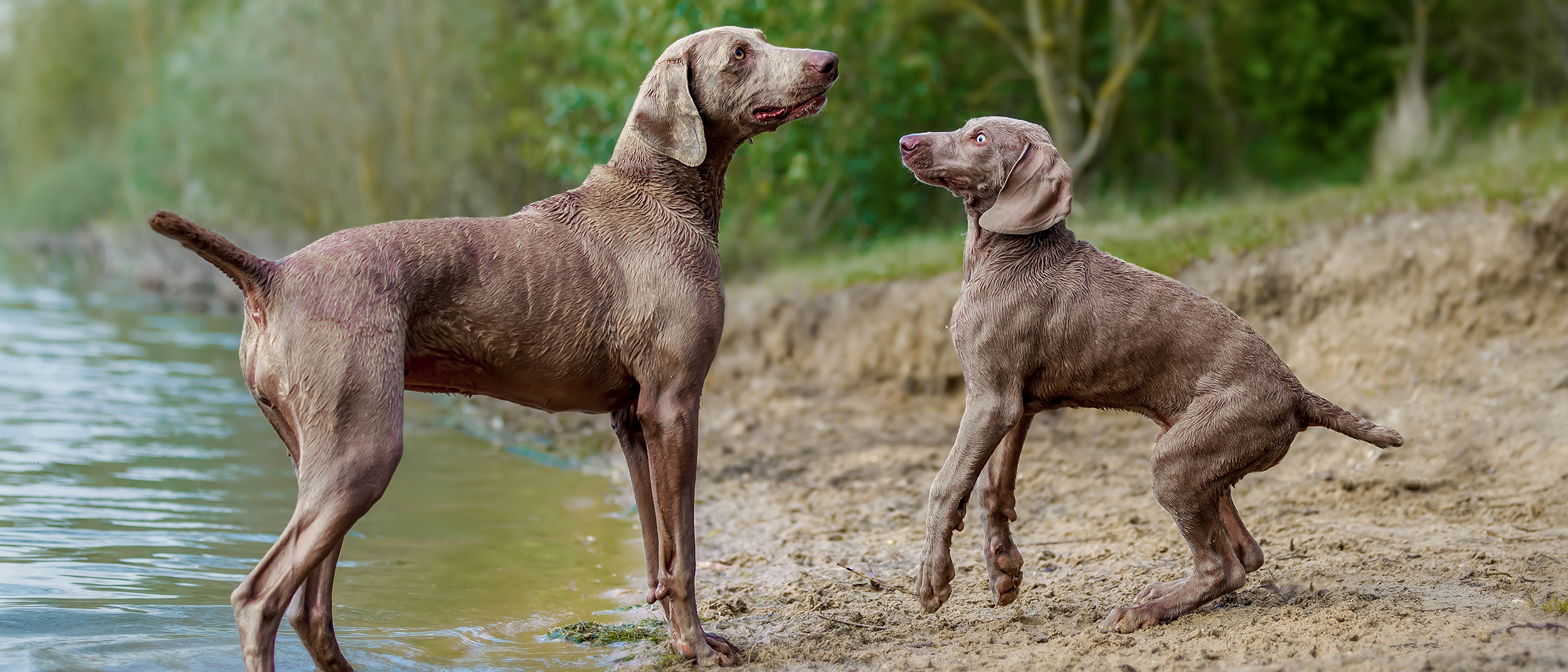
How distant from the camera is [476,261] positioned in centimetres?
447

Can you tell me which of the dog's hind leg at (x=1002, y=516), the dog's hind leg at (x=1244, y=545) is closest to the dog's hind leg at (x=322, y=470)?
the dog's hind leg at (x=1002, y=516)

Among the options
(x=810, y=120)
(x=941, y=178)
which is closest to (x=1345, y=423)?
(x=941, y=178)

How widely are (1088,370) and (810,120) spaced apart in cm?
514

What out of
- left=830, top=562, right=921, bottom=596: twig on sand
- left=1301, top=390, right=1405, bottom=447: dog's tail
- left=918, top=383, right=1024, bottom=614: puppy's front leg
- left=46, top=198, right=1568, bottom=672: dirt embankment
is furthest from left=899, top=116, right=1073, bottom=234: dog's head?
left=830, top=562, right=921, bottom=596: twig on sand

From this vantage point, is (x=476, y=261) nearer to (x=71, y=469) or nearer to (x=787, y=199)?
(x=71, y=469)

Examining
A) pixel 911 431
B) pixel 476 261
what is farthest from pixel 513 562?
pixel 911 431

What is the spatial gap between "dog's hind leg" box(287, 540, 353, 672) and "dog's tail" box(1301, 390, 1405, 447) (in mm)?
3793

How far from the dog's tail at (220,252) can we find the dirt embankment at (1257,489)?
2.34m

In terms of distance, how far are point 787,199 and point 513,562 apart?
12.2 m

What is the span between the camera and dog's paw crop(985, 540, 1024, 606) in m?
5.21

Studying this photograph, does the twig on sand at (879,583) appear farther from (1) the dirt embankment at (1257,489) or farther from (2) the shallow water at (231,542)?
(2) the shallow water at (231,542)

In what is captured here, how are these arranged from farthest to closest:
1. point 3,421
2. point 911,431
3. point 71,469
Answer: point 3,421 < point 911,431 < point 71,469

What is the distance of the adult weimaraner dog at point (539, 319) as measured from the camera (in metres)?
4.07

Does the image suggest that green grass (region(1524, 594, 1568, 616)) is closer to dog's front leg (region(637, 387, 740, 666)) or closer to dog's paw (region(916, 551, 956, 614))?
dog's paw (region(916, 551, 956, 614))
